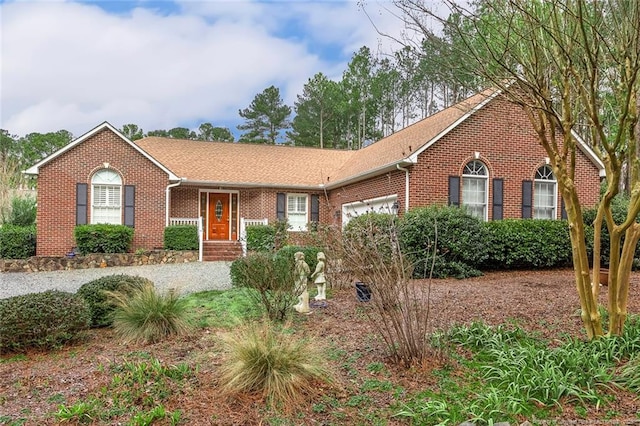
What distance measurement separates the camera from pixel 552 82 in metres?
5.23

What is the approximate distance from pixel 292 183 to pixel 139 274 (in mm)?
7685

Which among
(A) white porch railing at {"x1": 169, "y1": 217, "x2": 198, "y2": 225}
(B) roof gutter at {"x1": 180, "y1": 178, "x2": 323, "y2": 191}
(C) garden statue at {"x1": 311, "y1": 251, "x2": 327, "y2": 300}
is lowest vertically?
(C) garden statue at {"x1": 311, "y1": 251, "x2": 327, "y2": 300}

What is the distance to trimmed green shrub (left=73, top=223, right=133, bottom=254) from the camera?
13781 mm

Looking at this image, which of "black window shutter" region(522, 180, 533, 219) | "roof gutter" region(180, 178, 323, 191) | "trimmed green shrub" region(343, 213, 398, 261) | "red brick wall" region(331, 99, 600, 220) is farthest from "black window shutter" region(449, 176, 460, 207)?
"roof gutter" region(180, 178, 323, 191)

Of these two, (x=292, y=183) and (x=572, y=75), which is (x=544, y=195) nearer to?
(x=292, y=183)

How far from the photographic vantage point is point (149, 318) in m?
5.36

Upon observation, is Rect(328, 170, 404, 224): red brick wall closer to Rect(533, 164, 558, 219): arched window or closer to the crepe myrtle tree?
Rect(533, 164, 558, 219): arched window

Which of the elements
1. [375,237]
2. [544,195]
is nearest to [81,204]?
[375,237]

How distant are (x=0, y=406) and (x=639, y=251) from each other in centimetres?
1423

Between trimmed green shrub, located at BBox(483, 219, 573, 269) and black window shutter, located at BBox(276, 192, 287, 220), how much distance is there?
863 centimetres

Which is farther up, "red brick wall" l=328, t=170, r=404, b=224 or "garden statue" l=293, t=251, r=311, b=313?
"red brick wall" l=328, t=170, r=404, b=224

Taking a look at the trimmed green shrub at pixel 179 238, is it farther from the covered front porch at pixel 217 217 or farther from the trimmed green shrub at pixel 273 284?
the trimmed green shrub at pixel 273 284

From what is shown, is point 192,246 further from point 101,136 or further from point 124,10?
point 124,10

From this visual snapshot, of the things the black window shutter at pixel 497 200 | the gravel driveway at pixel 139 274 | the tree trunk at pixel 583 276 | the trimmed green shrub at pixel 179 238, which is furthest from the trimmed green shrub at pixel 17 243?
the tree trunk at pixel 583 276
